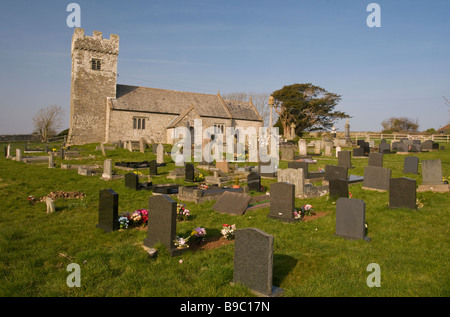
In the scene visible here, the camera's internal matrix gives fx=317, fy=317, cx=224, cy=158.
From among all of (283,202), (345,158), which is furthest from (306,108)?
(283,202)

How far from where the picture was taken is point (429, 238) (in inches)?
274

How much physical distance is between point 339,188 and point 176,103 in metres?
32.4

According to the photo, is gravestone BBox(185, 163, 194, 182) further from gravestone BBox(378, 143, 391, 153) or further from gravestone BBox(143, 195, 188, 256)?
gravestone BBox(378, 143, 391, 153)

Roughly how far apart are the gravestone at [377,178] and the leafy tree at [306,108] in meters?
43.0

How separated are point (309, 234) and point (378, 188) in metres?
6.27

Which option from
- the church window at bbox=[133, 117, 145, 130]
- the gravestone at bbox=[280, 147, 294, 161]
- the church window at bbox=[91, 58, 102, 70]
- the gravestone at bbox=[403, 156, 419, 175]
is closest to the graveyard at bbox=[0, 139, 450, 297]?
the gravestone at bbox=[403, 156, 419, 175]

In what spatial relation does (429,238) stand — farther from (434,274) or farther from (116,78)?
(116,78)

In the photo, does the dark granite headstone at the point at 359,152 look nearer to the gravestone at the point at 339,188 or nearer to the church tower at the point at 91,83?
the gravestone at the point at 339,188

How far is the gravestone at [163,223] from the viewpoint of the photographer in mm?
6480

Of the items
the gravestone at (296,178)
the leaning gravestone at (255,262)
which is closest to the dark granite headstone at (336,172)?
the gravestone at (296,178)

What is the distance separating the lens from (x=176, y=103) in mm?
40719

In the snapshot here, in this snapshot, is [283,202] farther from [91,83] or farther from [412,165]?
[91,83]
